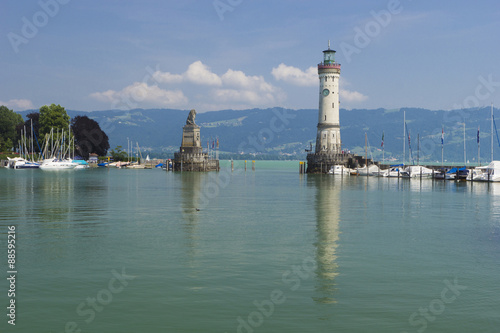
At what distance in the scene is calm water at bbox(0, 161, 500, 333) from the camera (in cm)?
1636

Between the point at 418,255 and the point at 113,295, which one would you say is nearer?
the point at 113,295

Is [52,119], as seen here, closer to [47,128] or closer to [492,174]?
[47,128]

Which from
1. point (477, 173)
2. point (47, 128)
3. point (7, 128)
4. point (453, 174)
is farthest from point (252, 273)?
point (7, 128)

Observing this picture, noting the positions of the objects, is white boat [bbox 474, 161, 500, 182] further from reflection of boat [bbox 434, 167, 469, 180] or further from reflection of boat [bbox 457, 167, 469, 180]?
reflection of boat [bbox 434, 167, 469, 180]

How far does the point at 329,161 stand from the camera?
5123 inches

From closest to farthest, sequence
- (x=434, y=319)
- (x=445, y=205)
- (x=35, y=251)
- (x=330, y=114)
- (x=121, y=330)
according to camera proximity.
→ (x=121, y=330)
(x=434, y=319)
(x=35, y=251)
(x=445, y=205)
(x=330, y=114)

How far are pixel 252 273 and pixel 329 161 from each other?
11030 cm

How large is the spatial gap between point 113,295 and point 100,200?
122 feet

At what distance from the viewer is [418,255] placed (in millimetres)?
26141

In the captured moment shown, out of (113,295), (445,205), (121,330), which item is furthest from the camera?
(445,205)

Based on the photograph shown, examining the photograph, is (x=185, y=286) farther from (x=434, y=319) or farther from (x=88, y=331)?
(x=434, y=319)

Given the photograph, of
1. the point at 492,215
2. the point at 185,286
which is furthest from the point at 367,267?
the point at 492,215

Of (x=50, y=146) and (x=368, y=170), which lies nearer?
(x=368, y=170)

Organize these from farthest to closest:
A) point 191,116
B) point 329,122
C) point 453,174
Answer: point 191,116
point 329,122
point 453,174
